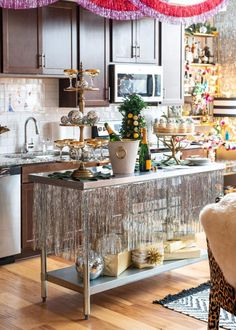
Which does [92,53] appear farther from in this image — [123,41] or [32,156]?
[32,156]

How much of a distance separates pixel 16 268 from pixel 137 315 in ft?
5.29

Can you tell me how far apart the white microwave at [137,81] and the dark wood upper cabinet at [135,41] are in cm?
10

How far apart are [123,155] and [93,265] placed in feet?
2.67

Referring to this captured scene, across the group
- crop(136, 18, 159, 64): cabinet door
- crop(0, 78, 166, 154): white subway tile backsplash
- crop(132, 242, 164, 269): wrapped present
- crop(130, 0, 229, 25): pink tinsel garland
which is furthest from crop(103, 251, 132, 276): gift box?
crop(136, 18, 159, 64): cabinet door

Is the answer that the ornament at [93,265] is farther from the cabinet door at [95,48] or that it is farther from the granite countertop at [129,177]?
the cabinet door at [95,48]

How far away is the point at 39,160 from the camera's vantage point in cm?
591

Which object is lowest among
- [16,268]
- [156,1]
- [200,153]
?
[16,268]

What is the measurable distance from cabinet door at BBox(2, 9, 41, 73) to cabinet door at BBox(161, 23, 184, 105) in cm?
190

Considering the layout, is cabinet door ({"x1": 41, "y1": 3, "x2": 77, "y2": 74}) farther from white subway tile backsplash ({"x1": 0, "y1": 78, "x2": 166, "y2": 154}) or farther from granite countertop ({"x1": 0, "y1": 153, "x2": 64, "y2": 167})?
granite countertop ({"x1": 0, "y1": 153, "x2": 64, "y2": 167})

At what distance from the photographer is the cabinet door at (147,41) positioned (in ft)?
23.4

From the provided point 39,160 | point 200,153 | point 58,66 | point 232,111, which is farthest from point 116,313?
point 232,111

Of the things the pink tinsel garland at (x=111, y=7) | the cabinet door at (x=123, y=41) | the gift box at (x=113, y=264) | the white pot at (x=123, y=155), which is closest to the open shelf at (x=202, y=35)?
the cabinet door at (x=123, y=41)

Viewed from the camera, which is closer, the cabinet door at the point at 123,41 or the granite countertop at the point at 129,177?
the granite countertop at the point at 129,177

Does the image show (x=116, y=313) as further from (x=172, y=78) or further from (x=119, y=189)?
(x=172, y=78)
